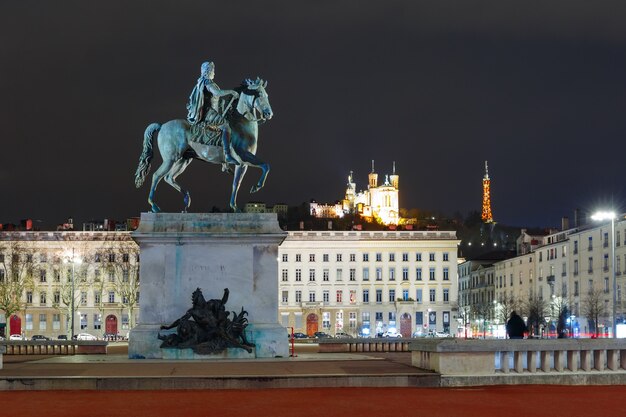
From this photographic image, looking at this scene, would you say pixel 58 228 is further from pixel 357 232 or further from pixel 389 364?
pixel 389 364

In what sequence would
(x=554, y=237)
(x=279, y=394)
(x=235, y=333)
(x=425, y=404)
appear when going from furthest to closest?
(x=554, y=237)
(x=235, y=333)
(x=279, y=394)
(x=425, y=404)

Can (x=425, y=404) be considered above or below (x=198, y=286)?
below

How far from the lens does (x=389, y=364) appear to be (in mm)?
30141

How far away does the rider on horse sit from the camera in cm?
3550

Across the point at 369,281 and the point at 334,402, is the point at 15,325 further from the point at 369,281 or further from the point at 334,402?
the point at 334,402

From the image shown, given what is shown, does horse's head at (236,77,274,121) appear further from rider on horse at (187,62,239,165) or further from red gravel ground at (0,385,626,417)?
red gravel ground at (0,385,626,417)

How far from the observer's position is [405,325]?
163 m

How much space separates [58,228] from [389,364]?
138017mm

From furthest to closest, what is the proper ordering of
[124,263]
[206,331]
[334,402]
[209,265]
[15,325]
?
[15,325]
[124,263]
[209,265]
[206,331]
[334,402]

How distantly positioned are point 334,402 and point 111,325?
437 feet

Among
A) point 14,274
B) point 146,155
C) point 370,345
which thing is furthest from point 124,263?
point 146,155

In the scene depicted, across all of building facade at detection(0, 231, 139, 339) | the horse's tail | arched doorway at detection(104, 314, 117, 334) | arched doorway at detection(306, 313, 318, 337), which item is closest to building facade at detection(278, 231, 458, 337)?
arched doorway at detection(306, 313, 318, 337)

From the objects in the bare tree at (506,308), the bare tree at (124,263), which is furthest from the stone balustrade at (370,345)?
the bare tree at (506,308)

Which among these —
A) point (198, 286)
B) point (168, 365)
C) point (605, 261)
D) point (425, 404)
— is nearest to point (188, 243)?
point (198, 286)
